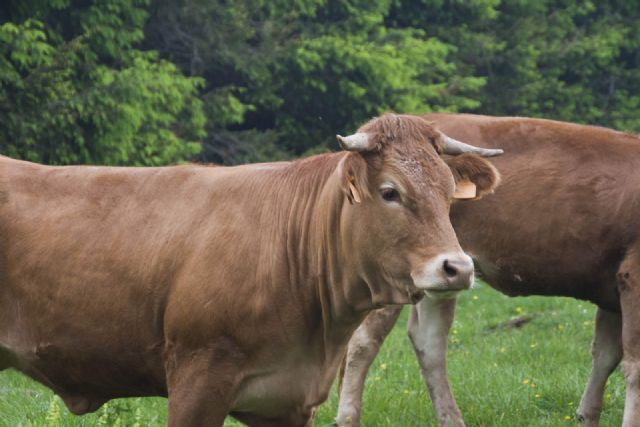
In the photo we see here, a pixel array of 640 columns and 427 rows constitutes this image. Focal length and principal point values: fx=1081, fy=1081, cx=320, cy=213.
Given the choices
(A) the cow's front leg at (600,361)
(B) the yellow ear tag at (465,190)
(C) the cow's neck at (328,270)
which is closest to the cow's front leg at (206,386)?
(C) the cow's neck at (328,270)

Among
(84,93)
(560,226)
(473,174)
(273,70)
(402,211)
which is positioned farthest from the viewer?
(273,70)

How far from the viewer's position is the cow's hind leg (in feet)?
22.6

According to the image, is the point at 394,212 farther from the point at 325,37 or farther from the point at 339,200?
the point at 325,37

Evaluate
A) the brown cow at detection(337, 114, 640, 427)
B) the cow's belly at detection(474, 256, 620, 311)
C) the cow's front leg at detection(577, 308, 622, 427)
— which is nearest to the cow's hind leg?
the brown cow at detection(337, 114, 640, 427)

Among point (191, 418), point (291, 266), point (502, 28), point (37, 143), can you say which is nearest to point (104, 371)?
point (191, 418)

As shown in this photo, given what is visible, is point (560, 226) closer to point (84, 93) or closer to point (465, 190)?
point (465, 190)

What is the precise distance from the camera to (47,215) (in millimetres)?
5031

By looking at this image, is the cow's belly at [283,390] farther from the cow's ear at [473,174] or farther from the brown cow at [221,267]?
the cow's ear at [473,174]

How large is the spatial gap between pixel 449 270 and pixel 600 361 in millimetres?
3283

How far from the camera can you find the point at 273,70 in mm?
17422

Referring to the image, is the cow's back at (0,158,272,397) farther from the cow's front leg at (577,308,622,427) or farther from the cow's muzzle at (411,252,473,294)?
the cow's front leg at (577,308,622,427)

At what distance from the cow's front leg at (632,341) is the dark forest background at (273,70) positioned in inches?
278

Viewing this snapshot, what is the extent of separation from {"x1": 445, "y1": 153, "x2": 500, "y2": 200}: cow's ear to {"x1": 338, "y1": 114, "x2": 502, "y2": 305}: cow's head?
0.10m

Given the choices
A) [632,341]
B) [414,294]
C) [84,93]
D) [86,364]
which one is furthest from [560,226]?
[84,93]
